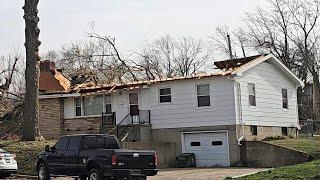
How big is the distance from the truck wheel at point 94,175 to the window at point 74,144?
1277mm

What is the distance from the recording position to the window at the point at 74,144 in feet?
61.6

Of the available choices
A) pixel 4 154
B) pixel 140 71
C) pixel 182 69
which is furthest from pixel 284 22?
pixel 4 154

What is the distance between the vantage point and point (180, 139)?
31.3 metres

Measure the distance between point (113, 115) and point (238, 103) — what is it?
726cm

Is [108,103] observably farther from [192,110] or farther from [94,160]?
[94,160]

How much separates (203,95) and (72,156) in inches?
523

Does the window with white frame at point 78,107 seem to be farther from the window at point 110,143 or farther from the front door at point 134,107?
the window at point 110,143

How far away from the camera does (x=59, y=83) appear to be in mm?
41250

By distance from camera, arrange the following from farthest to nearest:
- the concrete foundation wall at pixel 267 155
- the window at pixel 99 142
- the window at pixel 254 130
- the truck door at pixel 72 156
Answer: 1. the window at pixel 254 130
2. the concrete foundation wall at pixel 267 155
3. the window at pixel 99 142
4. the truck door at pixel 72 156

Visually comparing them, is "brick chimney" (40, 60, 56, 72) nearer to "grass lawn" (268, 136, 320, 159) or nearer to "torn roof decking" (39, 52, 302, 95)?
"torn roof decking" (39, 52, 302, 95)

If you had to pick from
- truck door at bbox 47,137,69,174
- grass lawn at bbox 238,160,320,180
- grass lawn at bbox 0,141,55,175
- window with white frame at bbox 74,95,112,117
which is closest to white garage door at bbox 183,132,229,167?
window with white frame at bbox 74,95,112,117

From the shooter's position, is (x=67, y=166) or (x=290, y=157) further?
(x=290, y=157)

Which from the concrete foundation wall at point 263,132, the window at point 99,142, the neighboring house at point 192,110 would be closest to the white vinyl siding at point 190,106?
the neighboring house at point 192,110

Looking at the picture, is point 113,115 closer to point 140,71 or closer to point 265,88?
point 265,88
